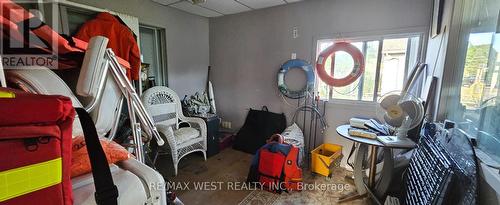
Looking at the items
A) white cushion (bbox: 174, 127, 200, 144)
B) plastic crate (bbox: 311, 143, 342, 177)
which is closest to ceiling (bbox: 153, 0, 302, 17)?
white cushion (bbox: 174, 127, 200, 144)

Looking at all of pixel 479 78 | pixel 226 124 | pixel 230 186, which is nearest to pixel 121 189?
pixel 230 186

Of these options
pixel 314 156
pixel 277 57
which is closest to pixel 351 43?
pixel 277 57

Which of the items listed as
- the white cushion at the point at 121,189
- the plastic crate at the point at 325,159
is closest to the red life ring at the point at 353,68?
the plastic crate at the point at 325,159

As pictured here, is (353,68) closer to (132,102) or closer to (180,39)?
(132,102)

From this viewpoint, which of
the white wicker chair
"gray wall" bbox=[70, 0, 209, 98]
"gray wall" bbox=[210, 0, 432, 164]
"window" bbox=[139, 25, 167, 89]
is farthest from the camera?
"window" bbox=[139, 25, 167, 89]

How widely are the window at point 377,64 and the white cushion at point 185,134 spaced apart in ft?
6.42

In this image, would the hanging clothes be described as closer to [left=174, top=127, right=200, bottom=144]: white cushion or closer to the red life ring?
[left=174, top=127, right=200, bottom=144]: white cushion

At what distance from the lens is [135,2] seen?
2.75 metres

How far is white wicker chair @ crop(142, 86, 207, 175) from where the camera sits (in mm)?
2553

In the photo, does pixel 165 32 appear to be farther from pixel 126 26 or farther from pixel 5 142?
pixel 5 142

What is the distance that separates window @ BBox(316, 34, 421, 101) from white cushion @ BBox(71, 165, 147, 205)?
2723mm

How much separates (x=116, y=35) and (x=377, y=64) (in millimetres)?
3131

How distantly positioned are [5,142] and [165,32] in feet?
9.95

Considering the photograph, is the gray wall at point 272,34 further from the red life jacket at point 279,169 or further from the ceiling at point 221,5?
the red life jacket at point 279,169
